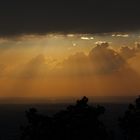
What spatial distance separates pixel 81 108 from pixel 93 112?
0.91 metres

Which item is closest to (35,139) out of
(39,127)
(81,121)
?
(39,127)

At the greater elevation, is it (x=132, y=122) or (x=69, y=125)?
(x=132, y=122)

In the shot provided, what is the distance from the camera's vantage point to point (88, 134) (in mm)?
39375

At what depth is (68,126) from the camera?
128 feet

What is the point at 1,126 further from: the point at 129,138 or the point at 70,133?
the point at 70,133

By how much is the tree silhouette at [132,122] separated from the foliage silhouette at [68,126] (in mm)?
9654

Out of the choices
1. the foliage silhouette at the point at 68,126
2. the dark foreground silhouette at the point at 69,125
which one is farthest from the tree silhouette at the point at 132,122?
the foliage silhouette at the point at 68,126

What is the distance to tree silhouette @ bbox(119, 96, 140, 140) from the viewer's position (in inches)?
1946

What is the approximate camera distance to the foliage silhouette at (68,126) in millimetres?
38938

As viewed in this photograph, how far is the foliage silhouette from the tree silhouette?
9.65 metres

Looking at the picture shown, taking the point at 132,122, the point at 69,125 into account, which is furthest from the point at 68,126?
the point at 132,122

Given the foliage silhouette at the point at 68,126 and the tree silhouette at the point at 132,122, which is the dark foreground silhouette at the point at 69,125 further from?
the tree silhouette at the point at 132,122

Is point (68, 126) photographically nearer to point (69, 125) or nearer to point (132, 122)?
point (69, 125)

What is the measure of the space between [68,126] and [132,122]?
478 inches
